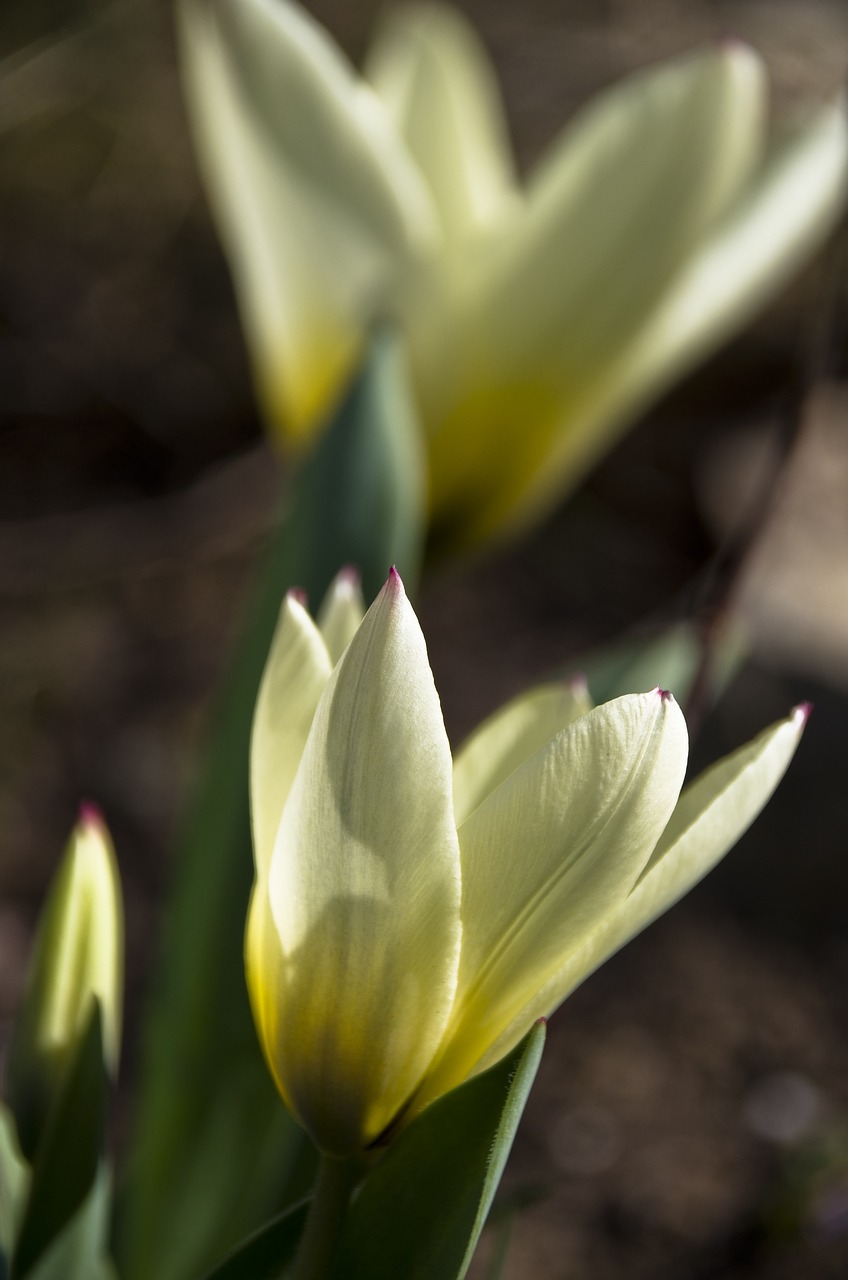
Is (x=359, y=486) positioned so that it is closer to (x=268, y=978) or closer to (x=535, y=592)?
(x=268, y=978)

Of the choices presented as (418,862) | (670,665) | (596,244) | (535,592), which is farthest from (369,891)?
(535,592)

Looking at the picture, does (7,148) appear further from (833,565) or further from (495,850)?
(495,850)

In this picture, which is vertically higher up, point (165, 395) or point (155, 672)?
point (165, 395)

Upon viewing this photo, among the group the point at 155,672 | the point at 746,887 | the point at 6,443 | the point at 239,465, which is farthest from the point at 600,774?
the point at 6,443

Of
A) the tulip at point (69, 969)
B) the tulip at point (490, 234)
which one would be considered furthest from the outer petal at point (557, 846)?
the tulip at point (490, 234)

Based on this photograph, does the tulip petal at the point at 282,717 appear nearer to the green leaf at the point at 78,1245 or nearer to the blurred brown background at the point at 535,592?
the green leaf at the point at 78,1245

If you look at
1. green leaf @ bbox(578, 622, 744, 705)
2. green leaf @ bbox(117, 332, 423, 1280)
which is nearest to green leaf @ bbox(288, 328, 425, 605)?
green leaf @ bbox(117, 332, 423, 1280)
